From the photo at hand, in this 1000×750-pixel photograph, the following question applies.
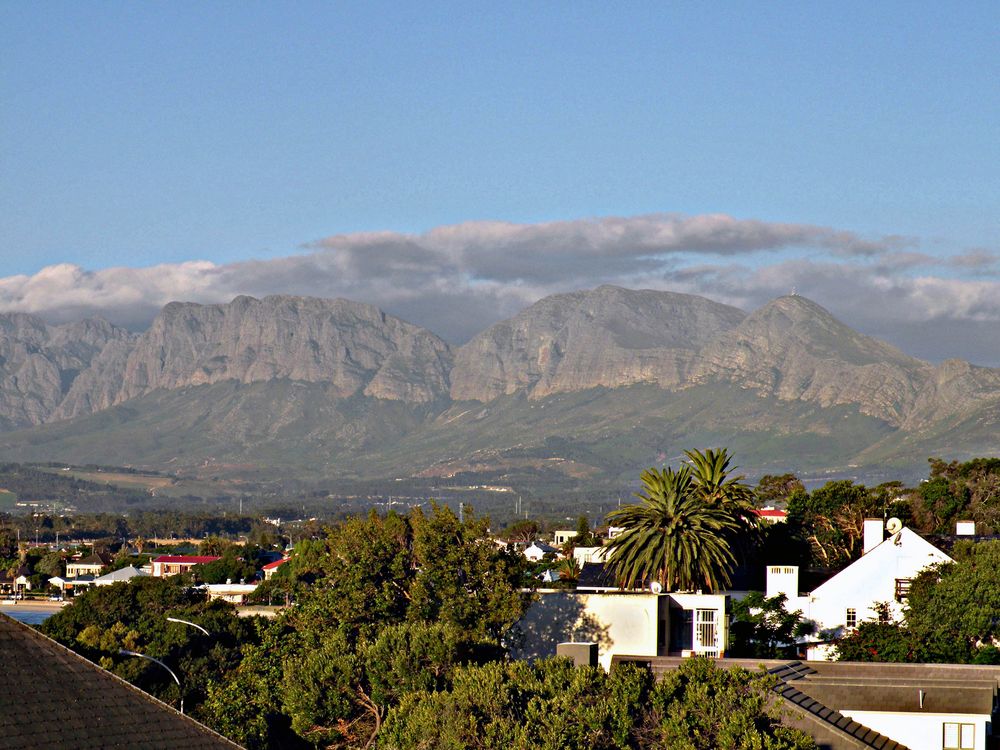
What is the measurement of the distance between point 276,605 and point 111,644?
63.3 meters

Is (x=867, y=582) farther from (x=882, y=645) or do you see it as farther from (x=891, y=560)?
(x=882, y=645)

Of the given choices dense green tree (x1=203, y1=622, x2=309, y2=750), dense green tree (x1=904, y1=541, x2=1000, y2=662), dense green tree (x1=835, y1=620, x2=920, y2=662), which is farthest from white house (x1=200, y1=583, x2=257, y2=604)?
dense green tree (x1=203, y1=622, x2=309, y2=750)

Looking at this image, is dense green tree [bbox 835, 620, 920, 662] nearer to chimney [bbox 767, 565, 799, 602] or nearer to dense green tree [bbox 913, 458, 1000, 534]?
chimney [bbox 767, 565, 799, 602]

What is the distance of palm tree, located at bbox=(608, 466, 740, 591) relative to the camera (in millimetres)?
84375

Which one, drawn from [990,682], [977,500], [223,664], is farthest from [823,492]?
[990,682]

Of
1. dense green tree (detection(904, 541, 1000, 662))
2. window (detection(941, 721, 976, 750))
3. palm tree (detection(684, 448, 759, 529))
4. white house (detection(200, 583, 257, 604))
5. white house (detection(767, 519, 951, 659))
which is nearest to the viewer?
window (detection(941, 721, 976, 750))

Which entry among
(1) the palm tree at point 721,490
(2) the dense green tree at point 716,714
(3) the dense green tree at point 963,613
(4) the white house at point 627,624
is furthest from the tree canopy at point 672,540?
(2) the dense green tree at point 716,714

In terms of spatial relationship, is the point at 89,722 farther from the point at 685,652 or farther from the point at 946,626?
the point at 946,626

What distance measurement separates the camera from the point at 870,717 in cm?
4438

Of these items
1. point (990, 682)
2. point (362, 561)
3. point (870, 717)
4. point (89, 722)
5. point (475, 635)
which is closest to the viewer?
point (89, 722)

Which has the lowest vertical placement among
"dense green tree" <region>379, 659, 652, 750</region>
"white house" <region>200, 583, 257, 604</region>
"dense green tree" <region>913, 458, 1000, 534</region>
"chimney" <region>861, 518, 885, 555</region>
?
"white house" <region>200, 583, 257, 604</region>

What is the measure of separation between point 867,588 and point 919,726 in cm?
4561

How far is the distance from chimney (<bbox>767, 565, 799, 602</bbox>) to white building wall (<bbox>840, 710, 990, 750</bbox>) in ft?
149

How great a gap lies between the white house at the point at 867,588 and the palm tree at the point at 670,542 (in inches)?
199
